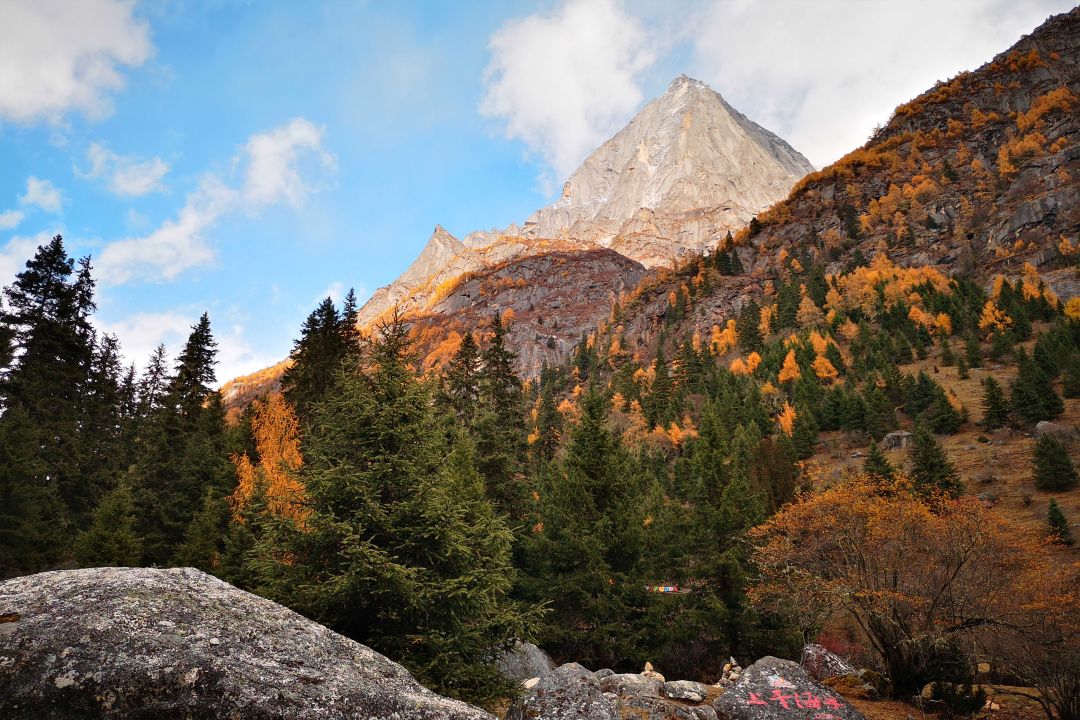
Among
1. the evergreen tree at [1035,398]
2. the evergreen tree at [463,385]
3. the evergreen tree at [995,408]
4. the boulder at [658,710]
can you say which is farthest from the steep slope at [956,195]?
the boulder at [658,710]

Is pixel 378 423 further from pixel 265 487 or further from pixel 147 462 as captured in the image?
pixel 147 462

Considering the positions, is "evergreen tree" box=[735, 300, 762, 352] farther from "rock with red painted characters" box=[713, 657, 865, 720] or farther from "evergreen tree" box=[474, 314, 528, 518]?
"rock with red painted characters" box=[713, 657, 865, 720]

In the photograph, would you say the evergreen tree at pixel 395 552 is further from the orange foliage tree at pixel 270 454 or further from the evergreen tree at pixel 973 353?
the evergreen tree at pixel 973 353

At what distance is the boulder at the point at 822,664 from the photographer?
15.3m

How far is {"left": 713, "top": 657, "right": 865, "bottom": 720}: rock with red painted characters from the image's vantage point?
9.48 meters

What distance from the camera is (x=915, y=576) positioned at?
14.5 metres

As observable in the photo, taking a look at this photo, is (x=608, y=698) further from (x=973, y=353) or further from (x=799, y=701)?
(x=973, y=353)

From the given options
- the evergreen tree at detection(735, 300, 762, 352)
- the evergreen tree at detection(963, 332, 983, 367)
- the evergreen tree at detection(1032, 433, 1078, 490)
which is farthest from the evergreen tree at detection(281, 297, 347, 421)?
the evergreen tree at detection(735, 300, 762, 352)

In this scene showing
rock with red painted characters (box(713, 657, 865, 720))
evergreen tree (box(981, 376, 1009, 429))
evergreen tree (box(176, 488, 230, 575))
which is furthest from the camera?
evergreen tree (box(981, 376, 1009, 429))

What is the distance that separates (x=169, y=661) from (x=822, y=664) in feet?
57.7

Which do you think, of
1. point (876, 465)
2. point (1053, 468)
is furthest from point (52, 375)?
point (1053, 468)

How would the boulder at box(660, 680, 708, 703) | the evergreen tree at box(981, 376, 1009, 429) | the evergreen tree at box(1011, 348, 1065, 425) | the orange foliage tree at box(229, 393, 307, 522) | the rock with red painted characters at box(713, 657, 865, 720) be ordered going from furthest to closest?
the evergreen tree at box(981, 376, 1009, 429) → the evergreen tree at box(1011, 348, 1065, 425) → the orange foliage tree at box(229, 393, 307, 522) → the boulder at box(660, 680, 708, 703) → the rock with red painted characters at box(713, 657, 865, 720)

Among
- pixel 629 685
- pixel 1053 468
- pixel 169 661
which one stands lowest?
pixel 1053 468

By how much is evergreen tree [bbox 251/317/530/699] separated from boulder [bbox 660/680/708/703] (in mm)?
3476
